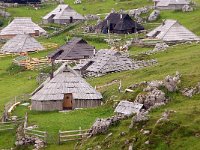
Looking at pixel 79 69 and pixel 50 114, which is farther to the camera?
pixel 79 69

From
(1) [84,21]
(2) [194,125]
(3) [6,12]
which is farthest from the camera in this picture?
(3) [6,12]

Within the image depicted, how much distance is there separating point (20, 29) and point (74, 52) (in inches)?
1330

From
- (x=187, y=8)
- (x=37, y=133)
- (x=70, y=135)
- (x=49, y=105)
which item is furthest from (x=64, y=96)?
(x=187, y=8)

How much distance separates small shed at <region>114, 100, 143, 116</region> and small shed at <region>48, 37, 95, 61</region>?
34.9m

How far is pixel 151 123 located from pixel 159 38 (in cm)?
5348

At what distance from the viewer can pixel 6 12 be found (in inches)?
5448

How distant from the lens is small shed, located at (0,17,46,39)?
373ft

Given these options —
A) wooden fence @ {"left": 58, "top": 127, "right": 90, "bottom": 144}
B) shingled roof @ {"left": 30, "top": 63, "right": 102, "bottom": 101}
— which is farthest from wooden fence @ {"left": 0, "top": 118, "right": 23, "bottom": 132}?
wooden fence @ {"left": 58, "top": 127, "right": 90, "bottom": 144}

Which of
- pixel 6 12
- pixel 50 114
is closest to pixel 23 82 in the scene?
pixel 50 114

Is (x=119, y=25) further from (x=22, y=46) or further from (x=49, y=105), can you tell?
A: (x=49, y=105)

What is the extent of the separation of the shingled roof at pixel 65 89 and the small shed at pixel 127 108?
19.9ft

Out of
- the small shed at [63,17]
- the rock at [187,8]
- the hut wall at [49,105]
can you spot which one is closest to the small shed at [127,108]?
the hut wall at [49,105]

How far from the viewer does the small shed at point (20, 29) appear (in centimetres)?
11356

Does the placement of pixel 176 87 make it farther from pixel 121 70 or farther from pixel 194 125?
pixel 121 70
